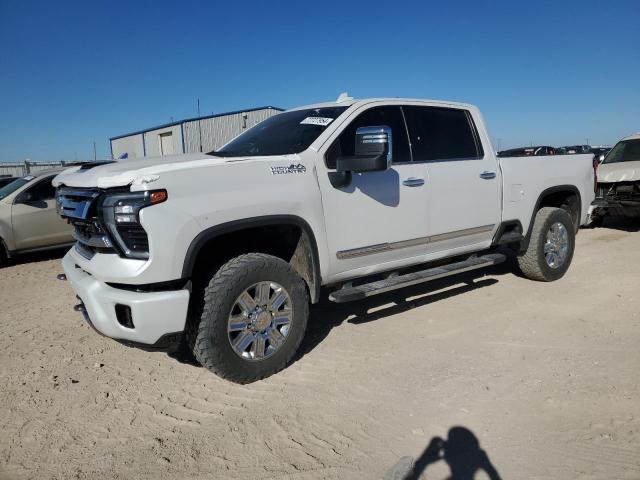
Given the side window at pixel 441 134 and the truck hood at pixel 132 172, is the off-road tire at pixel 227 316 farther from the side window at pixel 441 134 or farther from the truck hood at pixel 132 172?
the side window at pixel 441 134

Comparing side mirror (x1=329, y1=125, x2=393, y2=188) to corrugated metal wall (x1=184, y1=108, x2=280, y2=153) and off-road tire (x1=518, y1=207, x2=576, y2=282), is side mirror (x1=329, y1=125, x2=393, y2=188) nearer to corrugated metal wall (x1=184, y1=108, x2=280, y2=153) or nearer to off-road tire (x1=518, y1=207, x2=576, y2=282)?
off-road tire (x1=518, y1=207, x2=576, y2=282)

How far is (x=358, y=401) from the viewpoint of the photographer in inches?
132

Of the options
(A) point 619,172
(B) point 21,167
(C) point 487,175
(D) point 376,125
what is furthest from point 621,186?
(B) point 21,167

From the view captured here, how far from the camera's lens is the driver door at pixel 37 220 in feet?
27.2

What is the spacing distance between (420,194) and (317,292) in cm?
138

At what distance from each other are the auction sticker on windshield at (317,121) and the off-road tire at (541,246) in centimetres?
303

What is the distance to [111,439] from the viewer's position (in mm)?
2980

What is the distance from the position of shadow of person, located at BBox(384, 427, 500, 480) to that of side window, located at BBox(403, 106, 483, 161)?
255 centimetres

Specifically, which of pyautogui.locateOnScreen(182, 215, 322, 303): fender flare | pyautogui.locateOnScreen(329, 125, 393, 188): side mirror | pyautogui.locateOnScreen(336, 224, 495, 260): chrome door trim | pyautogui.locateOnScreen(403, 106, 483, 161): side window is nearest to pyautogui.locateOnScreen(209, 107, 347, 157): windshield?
pyautogui.locateOnScreen(329, 125, 393, 188): side mirror

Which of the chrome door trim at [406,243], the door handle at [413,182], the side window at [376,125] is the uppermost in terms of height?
the side window at [376,125]

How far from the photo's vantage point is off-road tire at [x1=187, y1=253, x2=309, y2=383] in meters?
3.31

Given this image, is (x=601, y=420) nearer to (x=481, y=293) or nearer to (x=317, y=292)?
(x=317, y=292)

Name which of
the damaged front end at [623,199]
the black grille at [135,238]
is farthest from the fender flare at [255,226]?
the damaged front end at [623,199]

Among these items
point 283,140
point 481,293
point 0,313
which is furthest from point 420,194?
point 0,313
